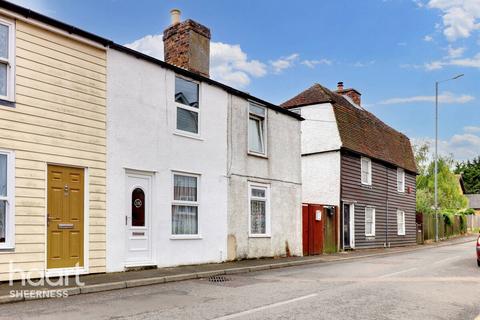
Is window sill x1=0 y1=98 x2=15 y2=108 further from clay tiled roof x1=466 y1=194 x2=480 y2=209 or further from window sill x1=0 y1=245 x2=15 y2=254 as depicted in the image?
clay tiled roof x1=466 y1=194 x2=480 y2=209

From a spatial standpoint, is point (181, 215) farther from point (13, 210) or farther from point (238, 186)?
point (13, 210)

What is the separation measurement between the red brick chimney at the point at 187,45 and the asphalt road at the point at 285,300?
7.26 m

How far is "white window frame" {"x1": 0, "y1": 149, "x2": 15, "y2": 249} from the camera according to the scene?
1012 centimetres

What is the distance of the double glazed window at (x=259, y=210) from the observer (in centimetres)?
1716

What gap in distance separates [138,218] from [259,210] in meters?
5.51

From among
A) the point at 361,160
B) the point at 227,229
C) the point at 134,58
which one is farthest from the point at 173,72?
the point at 361,160

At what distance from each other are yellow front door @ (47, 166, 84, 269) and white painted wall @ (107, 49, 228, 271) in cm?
84

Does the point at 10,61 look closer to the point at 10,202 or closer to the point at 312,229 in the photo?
the point at 10,202

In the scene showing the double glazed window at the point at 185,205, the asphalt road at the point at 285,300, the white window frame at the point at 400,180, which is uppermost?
the white window frame at the point at 400,180

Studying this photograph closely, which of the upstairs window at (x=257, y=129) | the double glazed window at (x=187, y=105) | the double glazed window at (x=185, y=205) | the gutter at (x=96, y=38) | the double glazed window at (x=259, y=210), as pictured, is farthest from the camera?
the upstairs window at (x=257, y=129)

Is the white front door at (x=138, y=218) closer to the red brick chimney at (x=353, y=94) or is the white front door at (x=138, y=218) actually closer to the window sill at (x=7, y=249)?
the window sill at (x=7, y=249)

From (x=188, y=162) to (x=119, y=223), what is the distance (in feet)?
10.1

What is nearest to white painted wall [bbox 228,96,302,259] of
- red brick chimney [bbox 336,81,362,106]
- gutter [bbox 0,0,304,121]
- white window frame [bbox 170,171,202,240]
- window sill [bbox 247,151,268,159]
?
window sill [bbox 247,151,268,159]

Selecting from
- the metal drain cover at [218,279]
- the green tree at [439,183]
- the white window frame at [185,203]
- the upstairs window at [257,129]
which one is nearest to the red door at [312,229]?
the upstairs window at [257,129]
